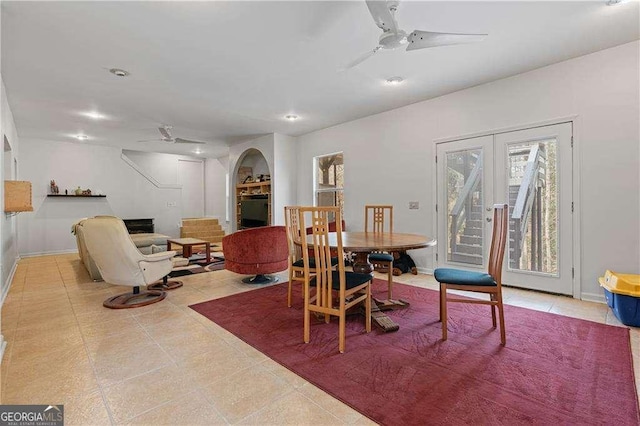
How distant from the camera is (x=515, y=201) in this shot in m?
3.89

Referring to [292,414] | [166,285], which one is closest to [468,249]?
[292,414]

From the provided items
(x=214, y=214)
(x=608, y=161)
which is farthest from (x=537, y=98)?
(x=214, y=214)

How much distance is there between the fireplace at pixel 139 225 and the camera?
8.16 meters

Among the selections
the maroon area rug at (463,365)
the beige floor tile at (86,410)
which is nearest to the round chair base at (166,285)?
the maroon area rug at (463,365)

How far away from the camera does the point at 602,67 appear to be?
10.6ft

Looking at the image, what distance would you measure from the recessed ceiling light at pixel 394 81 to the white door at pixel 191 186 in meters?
7.50

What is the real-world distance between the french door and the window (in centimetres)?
213

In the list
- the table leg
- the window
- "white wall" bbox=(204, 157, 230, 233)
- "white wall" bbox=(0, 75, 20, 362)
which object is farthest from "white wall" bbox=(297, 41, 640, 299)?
"white wall" bbox=(204, 157, 230, 233)

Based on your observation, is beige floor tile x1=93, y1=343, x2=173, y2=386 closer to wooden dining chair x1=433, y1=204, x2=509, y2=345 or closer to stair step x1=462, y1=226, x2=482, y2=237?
wooden dining chair x1=433, y1=204, x2=509, y2=345

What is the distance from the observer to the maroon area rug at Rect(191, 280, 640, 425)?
5.28 feet

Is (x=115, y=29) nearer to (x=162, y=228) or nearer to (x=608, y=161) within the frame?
(x=608, y=161)

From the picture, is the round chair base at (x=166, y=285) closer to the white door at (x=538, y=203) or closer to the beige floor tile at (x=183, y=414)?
the beige floor tile at (x=183, y=414)

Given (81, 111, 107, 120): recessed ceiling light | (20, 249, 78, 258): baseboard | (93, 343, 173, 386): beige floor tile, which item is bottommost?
(93, 343, 173, 386): beige floor tile

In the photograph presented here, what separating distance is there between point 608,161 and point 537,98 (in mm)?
1037
